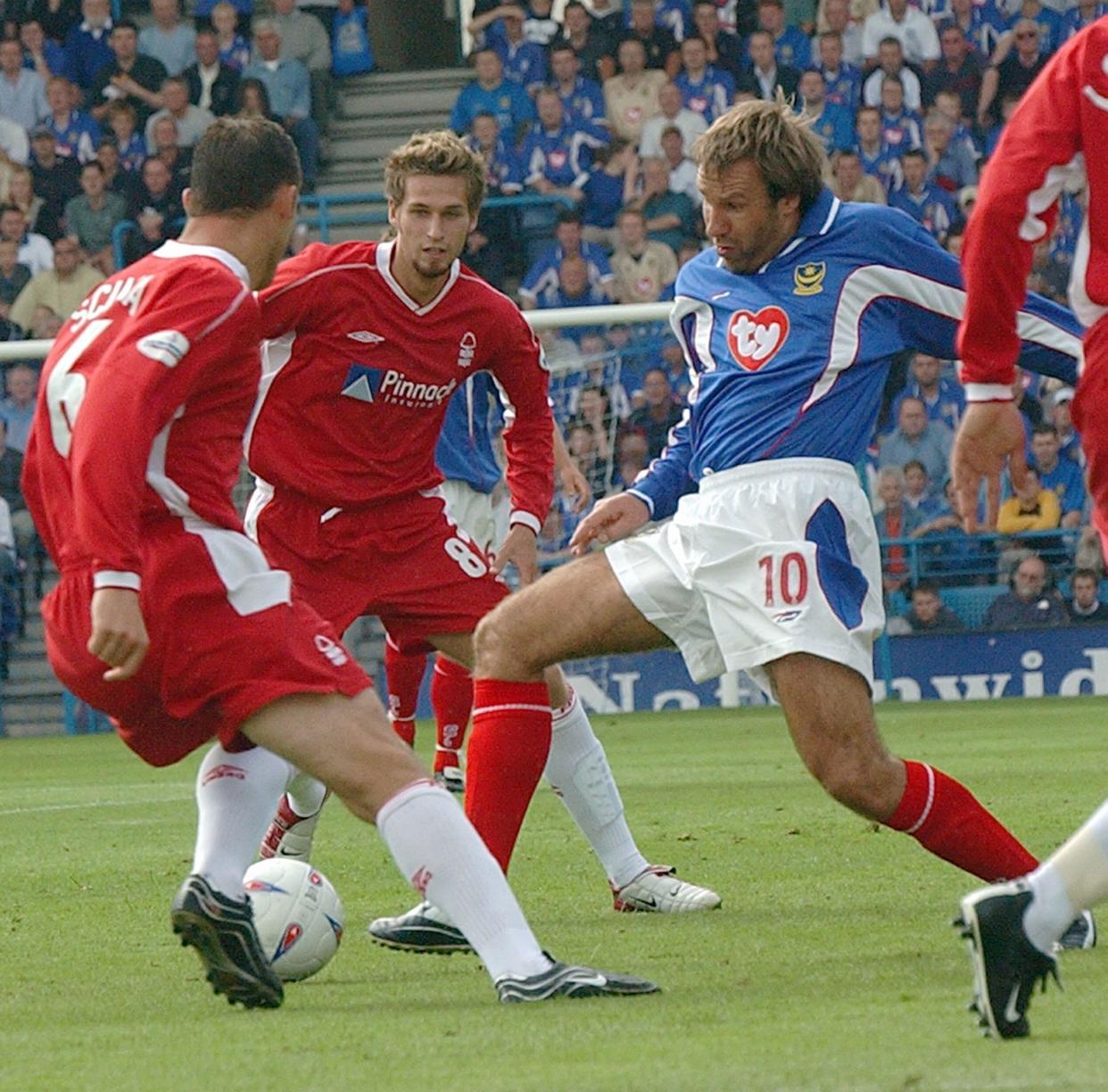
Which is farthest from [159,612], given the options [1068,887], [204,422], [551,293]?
[551,293]

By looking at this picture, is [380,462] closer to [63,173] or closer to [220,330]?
[220,330]

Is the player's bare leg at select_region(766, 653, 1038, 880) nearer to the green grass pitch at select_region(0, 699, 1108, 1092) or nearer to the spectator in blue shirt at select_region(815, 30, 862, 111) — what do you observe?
the green grass pitch at select_region(0, 699, 1108, 1092)

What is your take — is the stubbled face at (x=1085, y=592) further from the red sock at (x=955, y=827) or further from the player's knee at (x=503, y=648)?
the player's knee at (x=503, y=648)

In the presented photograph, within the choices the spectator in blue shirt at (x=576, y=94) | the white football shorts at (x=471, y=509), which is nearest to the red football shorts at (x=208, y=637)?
the white football shorts at (x=471, y=509)

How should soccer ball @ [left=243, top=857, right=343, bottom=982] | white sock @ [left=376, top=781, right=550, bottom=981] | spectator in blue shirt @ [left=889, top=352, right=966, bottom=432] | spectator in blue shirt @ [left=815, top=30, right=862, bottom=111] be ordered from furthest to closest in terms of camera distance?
spectator in blue shirt @ [left=815, top=30, right=862, bottom=111] < spectator in blue shirt @ [left=889, top=352, right=966, bottom=432] < soccer ball @ [left=243, top=857, right=343, bottom=982] < white sock @ [left=376, top=781, right=550, bottom=981]

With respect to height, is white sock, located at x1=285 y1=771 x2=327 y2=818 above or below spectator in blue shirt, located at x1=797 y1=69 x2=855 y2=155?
below

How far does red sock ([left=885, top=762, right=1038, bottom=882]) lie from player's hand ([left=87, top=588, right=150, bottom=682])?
6.40 feet

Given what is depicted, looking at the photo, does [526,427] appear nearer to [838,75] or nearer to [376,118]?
[838,75]

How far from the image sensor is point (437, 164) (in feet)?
20.9

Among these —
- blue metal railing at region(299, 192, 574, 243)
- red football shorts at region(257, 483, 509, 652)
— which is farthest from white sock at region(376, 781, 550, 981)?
blue metal railing at region(299, 192, 574, 243)

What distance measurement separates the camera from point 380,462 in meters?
6.61

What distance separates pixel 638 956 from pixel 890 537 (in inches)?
424

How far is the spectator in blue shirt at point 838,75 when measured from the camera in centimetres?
1912

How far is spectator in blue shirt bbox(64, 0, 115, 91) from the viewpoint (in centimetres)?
2089
